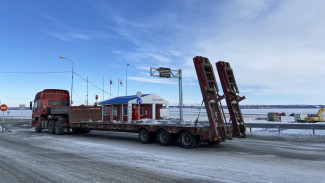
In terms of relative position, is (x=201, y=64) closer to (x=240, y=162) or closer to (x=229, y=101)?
(x=229, y=101)

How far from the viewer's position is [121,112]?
29.4 meters

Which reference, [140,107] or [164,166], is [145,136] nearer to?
[164,166]

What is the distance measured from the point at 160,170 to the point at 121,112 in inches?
919

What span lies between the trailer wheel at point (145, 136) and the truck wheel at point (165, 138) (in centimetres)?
61

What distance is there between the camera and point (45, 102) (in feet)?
60.7

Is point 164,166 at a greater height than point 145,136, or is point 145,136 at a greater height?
point 145,136

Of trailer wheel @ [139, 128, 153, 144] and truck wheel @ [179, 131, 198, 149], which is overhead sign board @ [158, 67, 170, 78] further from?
truck wheel @ [179, 131, 198, 149]

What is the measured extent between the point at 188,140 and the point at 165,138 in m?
1.24

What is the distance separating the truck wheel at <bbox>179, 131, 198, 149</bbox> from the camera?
1006cm

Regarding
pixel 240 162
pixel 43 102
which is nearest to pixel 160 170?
pixel 240 162

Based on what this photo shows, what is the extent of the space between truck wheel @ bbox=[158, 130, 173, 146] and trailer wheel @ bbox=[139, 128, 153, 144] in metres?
0.61

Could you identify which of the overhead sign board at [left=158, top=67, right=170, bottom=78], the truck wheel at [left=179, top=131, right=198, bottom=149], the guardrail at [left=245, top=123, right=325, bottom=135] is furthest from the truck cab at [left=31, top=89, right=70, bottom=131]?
the guardrail at [left=245, top=123, right=325, bottom=135]

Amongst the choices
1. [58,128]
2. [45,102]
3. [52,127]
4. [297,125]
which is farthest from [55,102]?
[297,125]

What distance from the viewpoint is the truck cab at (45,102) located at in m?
18.5
